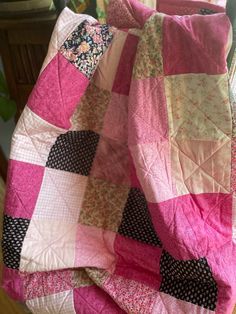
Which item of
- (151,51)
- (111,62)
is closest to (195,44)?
(151,51)

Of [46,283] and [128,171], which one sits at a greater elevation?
[128,171]

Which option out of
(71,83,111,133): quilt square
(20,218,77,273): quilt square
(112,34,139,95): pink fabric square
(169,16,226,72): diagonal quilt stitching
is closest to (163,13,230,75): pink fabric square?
(169,16,226,72): diagonal quilt stitching

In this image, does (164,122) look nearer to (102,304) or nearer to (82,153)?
(82,153)

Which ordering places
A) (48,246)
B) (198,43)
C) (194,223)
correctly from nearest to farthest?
(198,43), (194,223), (48,246)

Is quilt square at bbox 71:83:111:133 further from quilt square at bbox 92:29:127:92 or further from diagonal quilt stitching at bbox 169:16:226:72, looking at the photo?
diagonal quilt stitching at bbox 169:16:226:72

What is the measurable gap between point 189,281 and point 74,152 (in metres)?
0.49

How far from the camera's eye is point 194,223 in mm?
847

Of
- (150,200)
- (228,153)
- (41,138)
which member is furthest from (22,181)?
(228,153)

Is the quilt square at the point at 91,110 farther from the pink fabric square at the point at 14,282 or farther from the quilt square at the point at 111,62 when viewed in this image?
the pink fabric square at the point at 14,282

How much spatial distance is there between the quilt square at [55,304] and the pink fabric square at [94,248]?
0.30ft

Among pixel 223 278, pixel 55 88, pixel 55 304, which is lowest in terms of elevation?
pixel 55 304

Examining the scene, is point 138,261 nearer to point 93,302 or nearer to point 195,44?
point 93,302

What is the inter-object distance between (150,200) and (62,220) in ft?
1.00

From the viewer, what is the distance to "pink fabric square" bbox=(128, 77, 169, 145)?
0.81 metres
